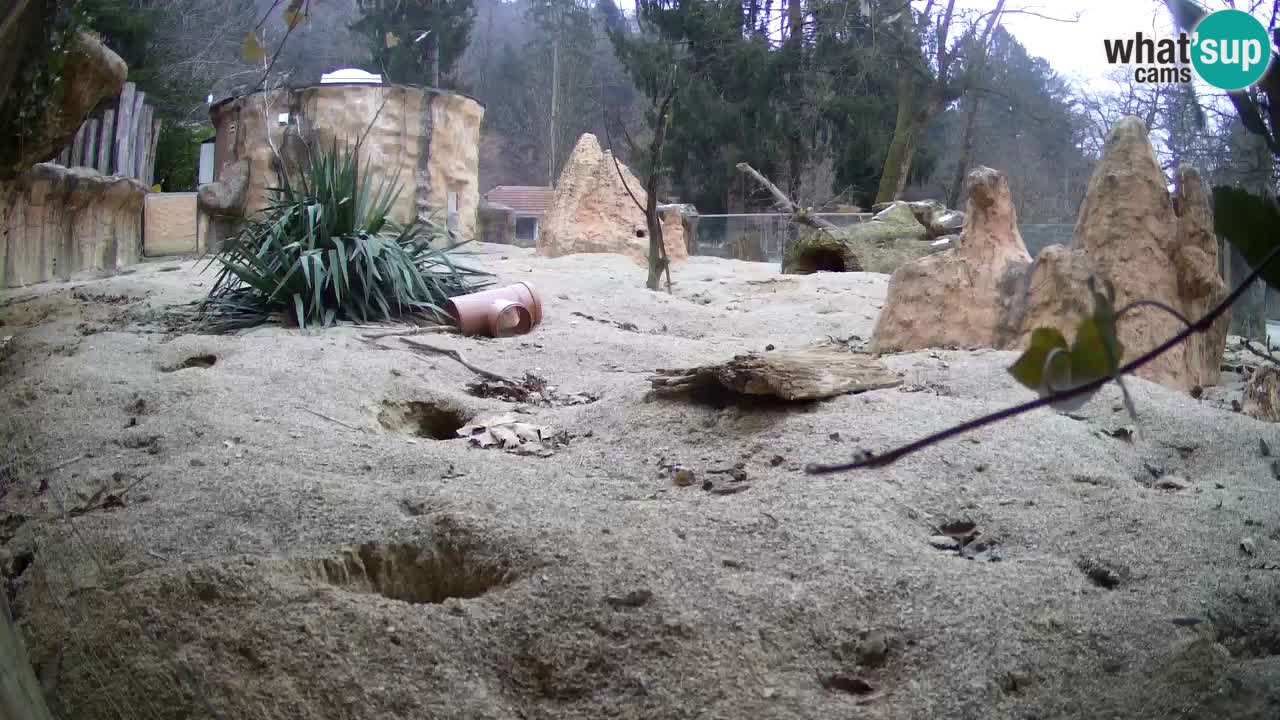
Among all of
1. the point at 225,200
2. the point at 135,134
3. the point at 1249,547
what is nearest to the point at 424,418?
the point at 1249,547

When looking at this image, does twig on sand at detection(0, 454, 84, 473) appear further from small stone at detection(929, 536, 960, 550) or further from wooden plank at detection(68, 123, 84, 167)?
wooden plank at detection(68, 123, 84, 167)

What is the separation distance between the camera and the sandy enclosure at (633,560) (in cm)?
158

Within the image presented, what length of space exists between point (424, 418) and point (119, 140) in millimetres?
7662

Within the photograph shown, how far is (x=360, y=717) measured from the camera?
1.53m

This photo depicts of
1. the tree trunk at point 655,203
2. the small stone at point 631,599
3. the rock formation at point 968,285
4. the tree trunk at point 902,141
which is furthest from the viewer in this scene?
the tree trunk at point 902,141

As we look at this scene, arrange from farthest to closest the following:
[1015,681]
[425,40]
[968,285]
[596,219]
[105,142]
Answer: [425,40] → [596,219] → [105,142] → [968,285] → [1015,681]

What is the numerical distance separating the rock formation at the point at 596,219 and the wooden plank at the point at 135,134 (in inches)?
166

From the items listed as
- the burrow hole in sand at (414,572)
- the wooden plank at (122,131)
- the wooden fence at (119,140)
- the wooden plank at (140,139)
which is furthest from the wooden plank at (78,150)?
the burrow hole in sand at (414,572)

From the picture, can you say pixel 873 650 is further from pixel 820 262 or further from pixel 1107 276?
pixel 820 262

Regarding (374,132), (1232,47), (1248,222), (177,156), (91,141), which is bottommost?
(1248,222)

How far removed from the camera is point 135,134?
10.0 metres

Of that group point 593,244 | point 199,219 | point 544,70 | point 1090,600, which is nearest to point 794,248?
point 593,244

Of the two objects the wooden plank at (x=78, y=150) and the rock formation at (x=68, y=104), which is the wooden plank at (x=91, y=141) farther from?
the rock formation at (x=68, y=104)

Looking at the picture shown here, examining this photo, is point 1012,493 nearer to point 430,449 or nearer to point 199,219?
point 430,449
